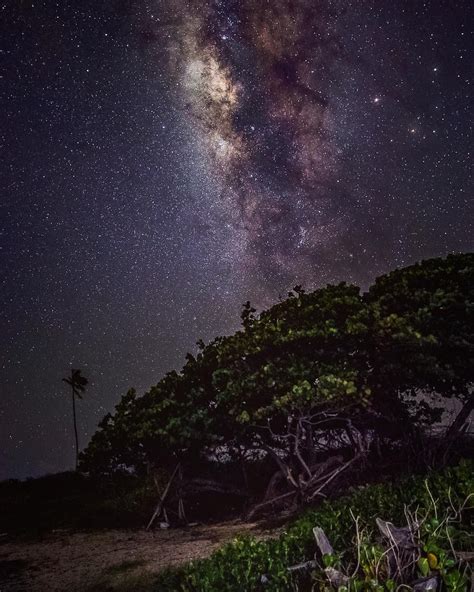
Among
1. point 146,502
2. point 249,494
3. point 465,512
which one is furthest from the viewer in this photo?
point 146,502

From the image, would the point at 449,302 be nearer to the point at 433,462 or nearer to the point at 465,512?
the point at 433,462

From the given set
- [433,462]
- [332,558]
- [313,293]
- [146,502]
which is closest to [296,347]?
[313,293]

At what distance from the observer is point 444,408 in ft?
58.1

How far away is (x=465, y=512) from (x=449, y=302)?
24.9 ft

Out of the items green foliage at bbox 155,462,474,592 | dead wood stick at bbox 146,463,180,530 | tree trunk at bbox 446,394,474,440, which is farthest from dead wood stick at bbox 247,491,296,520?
green foliage at bbox 155,462,474,592

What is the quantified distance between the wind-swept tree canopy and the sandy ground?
2.43 metres

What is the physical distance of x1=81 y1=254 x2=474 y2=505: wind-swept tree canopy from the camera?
12766mm

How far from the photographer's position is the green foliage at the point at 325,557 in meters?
5.15

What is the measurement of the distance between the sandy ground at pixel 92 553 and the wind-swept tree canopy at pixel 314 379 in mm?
2429

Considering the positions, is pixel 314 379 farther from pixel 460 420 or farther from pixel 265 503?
pixel 460 420

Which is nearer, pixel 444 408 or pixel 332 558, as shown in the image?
pixel 332 558

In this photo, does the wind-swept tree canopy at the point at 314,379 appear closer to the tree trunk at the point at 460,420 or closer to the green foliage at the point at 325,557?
the tree trunk at the point at 460,420

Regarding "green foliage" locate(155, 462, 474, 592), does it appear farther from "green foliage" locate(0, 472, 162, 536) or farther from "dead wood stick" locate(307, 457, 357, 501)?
"green foliage" locate(0, 472, 162, 536)

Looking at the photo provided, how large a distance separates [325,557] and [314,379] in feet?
25.6
